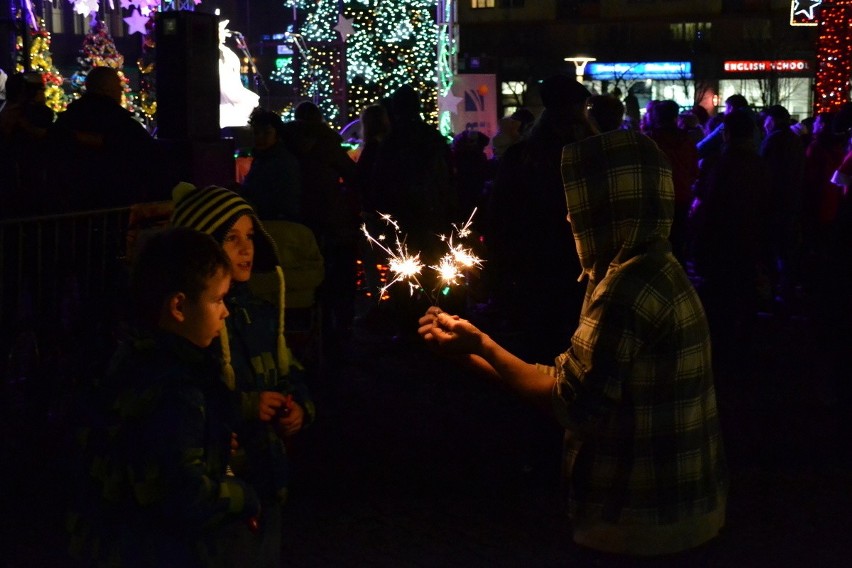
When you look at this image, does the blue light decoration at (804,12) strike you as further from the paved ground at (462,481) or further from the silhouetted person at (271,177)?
the silhouetted person at (271,177)

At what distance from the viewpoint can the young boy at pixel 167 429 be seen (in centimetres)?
271

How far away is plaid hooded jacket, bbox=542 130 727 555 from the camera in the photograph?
113 inches

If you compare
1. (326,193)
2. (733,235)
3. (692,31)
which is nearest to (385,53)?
(326,193)

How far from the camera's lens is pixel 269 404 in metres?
3.23

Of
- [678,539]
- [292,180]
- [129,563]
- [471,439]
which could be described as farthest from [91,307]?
[678,539]

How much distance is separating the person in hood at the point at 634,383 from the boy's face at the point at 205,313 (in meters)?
0.86

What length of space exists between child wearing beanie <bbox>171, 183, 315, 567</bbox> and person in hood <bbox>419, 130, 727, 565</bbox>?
2.48 feet

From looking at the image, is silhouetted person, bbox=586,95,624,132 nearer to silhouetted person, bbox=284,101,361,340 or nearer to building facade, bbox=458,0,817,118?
silhouetted person, bbox=284,101,361,340

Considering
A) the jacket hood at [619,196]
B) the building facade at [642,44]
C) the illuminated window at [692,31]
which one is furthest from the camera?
the illuminated window at [692,31]

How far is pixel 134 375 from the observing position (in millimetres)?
2775

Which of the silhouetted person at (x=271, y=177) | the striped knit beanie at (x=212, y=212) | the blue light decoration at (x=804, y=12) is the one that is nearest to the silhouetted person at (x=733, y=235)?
the silhouetted person at (x=271, y=177)

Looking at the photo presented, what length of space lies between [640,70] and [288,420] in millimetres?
70566

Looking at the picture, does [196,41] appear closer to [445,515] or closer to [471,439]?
[471,439]

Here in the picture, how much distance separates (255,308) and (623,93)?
7145 centimetres
